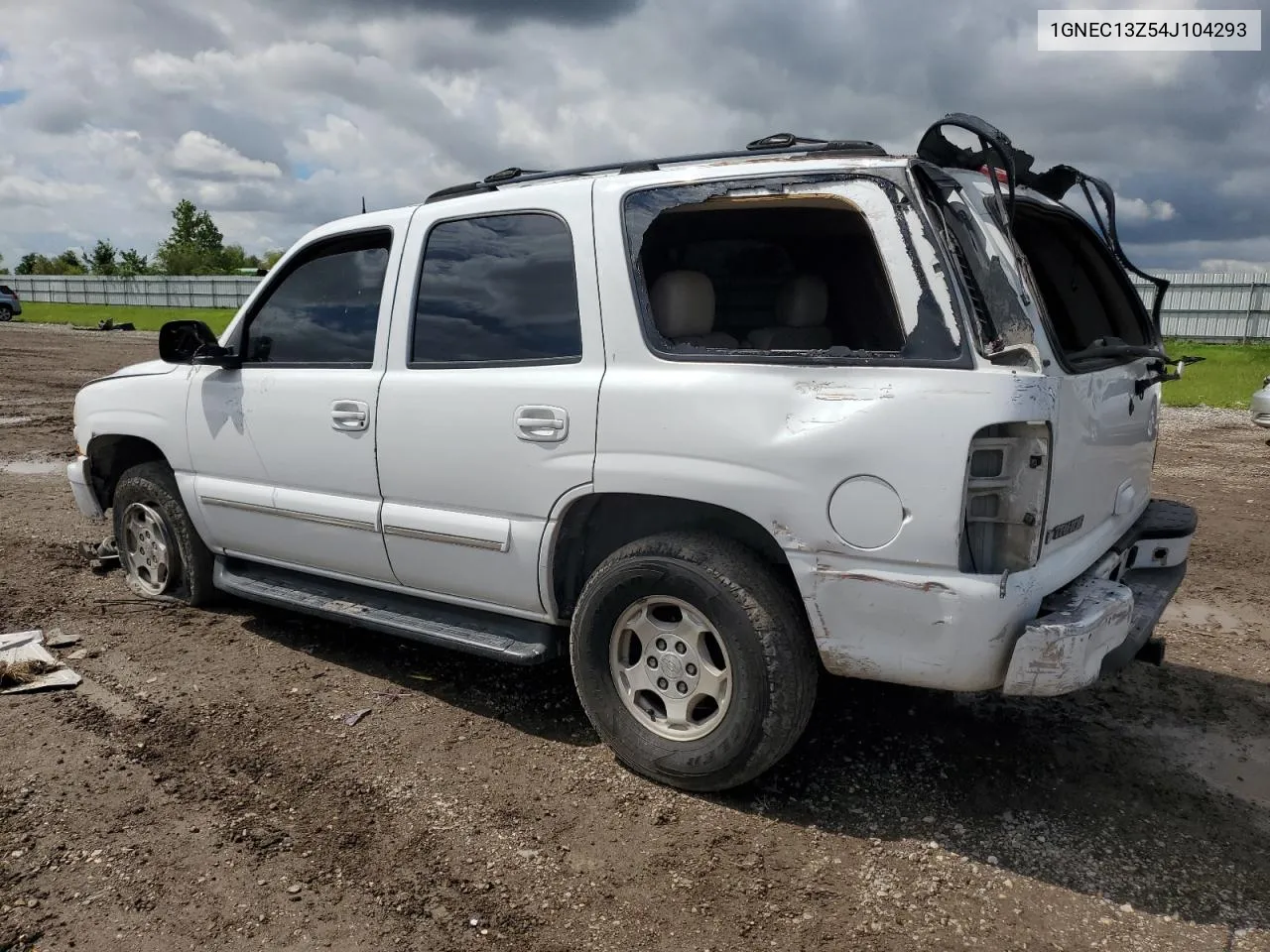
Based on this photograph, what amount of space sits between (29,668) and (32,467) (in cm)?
543

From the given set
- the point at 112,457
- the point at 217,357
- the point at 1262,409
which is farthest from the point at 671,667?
the point at 1262,409

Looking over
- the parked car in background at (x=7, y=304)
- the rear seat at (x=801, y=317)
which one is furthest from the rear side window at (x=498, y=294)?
the parked car in background at (x=7, y=304)

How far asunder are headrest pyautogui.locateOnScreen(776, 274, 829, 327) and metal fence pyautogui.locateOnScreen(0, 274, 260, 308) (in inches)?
1598

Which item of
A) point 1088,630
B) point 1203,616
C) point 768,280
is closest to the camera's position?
point 1088,630

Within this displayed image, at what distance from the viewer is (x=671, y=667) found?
3209 mm

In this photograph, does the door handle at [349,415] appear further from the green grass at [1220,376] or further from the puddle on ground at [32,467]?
the green grass at [1220,376]

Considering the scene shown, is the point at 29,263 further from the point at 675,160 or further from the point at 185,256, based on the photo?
the point at 675,160

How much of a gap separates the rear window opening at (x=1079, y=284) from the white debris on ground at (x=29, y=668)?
4.26 metres

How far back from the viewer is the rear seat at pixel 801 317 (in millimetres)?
3643

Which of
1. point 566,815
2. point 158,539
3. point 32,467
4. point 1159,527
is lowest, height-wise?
point 566,815

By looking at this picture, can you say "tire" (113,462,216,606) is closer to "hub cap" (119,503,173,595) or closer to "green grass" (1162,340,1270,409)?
"hub cap" (119,503,173,595)

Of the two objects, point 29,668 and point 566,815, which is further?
point 29,668

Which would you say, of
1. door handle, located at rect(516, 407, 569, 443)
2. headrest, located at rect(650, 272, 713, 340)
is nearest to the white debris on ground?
door handle, located at rect(516, 407, 569, 443)

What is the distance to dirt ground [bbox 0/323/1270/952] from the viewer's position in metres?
2.61
